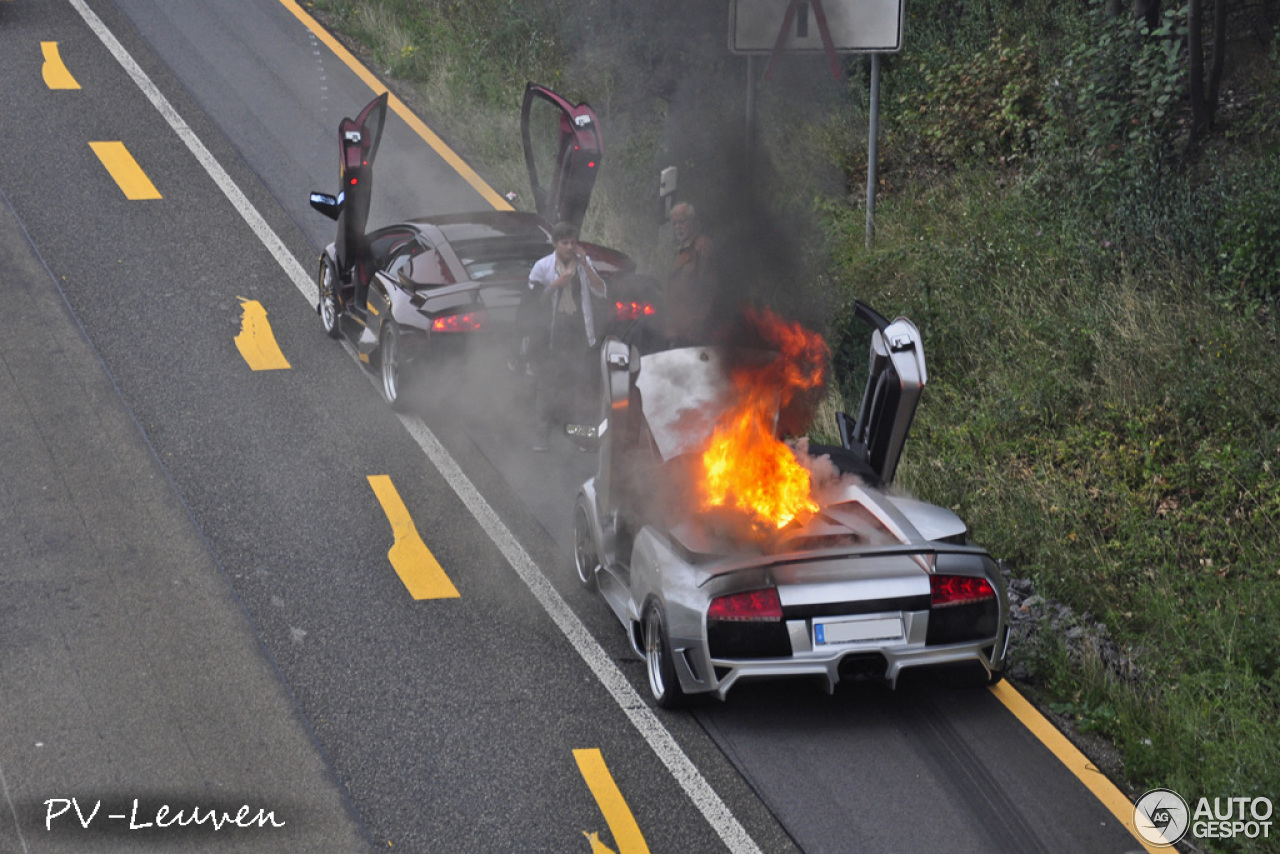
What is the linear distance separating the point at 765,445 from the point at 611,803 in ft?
6.99

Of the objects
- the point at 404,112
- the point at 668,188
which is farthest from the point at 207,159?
the point at 668,188

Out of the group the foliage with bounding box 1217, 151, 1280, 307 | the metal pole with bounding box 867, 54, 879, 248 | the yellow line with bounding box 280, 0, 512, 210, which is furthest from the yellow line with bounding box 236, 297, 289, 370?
the foliage with bounding box 1217, 151, 1280, 307

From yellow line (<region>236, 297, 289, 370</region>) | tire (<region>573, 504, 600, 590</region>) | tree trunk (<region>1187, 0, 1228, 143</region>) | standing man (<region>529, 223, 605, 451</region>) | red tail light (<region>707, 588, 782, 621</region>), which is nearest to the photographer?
red tail light (<region>707, 588, 782, 621</region>)

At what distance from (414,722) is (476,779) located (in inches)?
25.3

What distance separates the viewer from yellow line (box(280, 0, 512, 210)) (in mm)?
16266

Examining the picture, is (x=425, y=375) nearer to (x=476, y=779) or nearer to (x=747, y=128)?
(x=747, y=128)

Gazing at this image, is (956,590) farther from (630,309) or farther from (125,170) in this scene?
(125,170)

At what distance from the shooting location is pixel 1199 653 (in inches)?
274

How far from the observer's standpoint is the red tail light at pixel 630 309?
1027cm

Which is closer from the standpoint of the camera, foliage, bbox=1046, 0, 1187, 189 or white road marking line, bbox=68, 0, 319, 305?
foliage, bbox=1046, 0, 1187, 189

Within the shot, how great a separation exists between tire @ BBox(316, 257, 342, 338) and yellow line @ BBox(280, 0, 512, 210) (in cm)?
357

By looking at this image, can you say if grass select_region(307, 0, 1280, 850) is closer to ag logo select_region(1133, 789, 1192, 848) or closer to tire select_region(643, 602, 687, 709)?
ag logo select_region(1133, 789, 1192, 848)

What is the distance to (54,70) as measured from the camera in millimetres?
19016

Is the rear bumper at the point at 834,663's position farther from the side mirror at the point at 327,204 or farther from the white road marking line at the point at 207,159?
the white road marking line at the point at 207,159
